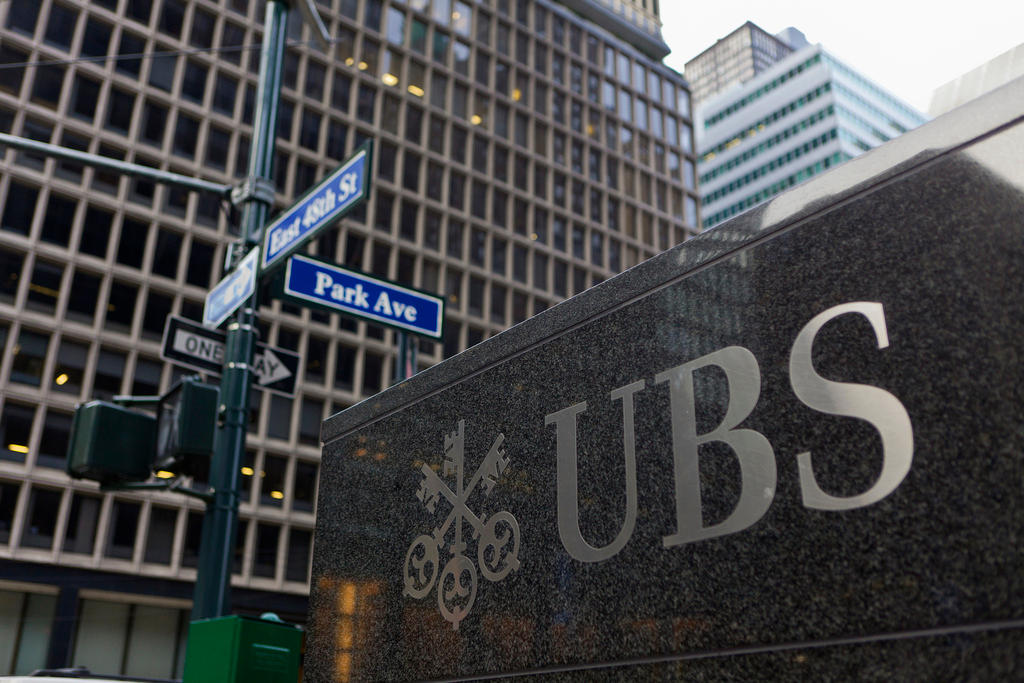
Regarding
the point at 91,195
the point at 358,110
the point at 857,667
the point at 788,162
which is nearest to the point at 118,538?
the point at 91,195

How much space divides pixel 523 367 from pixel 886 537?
1644mm

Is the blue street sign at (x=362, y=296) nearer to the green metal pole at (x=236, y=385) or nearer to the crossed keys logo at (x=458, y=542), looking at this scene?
the green metal pole at (x=236, y=385)

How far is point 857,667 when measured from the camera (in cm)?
215

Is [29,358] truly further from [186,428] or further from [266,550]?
[186,428]

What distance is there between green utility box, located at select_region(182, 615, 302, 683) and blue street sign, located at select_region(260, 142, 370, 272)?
10.3 feet

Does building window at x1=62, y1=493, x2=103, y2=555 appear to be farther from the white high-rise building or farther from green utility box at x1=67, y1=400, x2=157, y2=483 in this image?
the white high-rise building

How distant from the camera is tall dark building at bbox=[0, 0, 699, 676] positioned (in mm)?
29328

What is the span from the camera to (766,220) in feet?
8.99

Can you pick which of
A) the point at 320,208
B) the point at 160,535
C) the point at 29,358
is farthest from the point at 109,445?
the point at 29,358

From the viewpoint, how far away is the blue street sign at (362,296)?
7.67 metres

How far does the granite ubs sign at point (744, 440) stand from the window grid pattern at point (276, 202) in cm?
1984

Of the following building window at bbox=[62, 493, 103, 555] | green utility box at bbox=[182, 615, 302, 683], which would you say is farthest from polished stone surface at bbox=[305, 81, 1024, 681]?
building window at bbox=[62, 493, 103, 555]

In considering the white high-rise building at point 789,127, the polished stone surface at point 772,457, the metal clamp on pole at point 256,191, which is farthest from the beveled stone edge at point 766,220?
the white high-rise building at point 789,127

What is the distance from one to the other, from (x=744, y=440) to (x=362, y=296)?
5.80 meters
